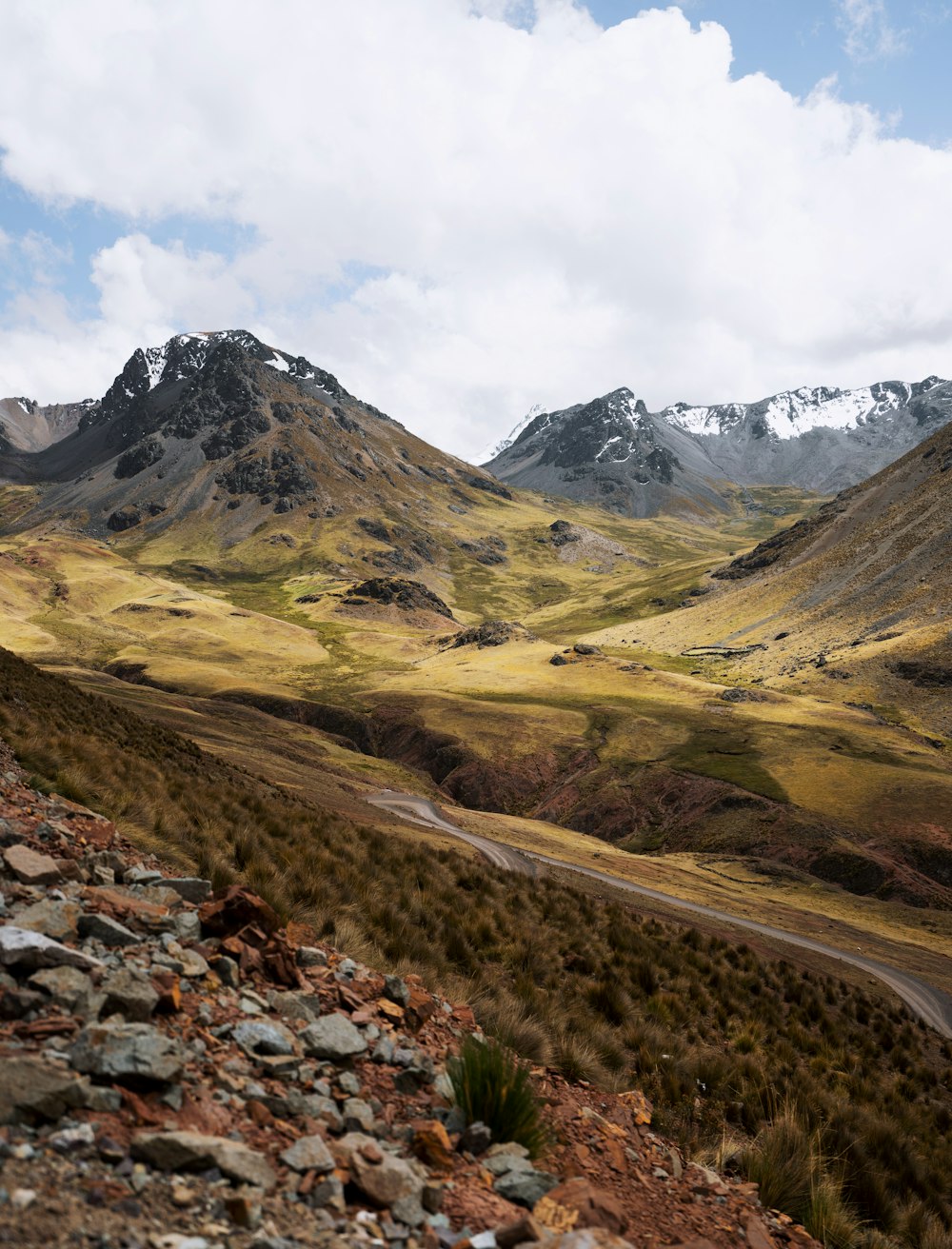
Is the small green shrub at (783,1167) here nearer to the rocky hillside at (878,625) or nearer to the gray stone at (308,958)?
the gray stone at (308,958)

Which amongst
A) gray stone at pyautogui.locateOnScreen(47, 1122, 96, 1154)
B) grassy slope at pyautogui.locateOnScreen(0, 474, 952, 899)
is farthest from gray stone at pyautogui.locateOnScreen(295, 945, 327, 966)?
grassy slope at pyautogui.locateOnScreen(0, 474, 952, 899)

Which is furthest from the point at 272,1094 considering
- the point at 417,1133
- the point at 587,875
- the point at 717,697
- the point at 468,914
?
the point at 717,697

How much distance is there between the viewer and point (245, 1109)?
5781 mm

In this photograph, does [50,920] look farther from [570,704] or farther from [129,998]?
[570,704]

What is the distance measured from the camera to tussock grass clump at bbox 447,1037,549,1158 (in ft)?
23.4

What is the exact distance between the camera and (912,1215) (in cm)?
964

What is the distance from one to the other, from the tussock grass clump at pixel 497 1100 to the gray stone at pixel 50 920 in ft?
13.7

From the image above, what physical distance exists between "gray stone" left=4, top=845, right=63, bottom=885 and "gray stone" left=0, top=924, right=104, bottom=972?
4.59 feet

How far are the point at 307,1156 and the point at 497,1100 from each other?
2.53 m

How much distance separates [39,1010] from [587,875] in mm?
45027

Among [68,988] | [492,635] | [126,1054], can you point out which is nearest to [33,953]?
[68,988]

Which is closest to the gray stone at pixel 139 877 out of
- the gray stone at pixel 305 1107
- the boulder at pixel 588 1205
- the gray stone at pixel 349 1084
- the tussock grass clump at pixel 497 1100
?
the gray stone at pixel 349 1084

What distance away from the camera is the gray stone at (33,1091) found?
175 inches

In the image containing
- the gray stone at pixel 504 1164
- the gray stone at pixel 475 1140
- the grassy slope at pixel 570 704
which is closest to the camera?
the gray stone at pixel 504 1164
